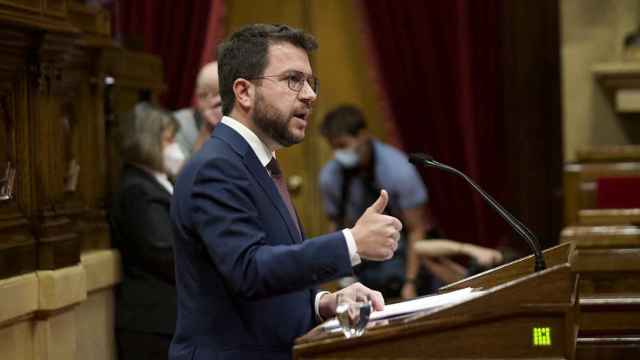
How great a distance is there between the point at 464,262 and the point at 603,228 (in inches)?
86.2

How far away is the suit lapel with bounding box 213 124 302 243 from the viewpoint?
259 cm

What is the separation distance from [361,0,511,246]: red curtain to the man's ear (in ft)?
14.0

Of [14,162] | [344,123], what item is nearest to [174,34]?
[344,123]

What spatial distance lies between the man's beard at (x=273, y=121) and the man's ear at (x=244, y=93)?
2cm

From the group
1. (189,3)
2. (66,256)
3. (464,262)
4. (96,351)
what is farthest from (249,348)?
(189,3)

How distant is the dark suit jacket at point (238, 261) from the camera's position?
2.38m

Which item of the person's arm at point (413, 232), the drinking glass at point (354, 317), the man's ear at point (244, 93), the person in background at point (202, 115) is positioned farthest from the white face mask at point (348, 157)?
the drinking glass at point (354, 317)

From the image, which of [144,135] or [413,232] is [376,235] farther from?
[413,232]

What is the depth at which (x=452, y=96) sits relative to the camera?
688cm

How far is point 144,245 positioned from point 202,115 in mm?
845

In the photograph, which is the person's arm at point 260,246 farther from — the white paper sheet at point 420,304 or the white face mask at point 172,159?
the white face mask at point 172,159

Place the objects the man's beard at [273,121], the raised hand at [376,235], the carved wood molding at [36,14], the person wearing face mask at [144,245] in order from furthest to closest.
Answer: the person wearing face mask at [144,245] → the carved wood molding at [36,14] → the man's beard at [273,121] → the raised hand at [376,235]

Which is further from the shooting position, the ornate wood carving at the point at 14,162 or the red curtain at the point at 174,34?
the red curtain at the point at 174,34

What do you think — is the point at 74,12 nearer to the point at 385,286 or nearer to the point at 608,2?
the point at 385,286
